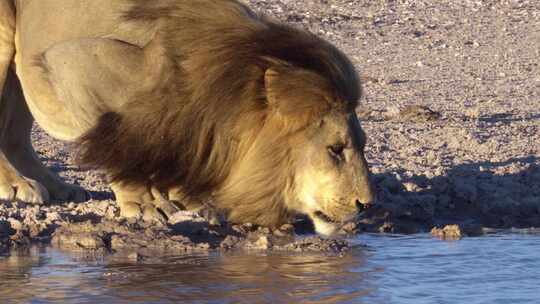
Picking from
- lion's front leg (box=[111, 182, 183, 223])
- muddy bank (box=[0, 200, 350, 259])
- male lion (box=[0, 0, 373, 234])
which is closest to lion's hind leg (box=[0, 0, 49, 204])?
muddy bank (box=[0, 200, 350, 259])

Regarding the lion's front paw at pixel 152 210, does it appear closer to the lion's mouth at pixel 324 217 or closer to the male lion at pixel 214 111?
the male lion at pixel 214 111

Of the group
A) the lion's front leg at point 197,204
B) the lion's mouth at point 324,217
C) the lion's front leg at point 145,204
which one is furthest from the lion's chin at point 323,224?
the lion's front leg at point 145,204

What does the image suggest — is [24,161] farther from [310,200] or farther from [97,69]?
[310,200]

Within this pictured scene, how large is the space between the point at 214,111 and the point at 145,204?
0.70 metres

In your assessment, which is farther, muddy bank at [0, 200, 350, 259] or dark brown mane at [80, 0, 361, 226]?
muddy bank at [0, 200, 350, 259]

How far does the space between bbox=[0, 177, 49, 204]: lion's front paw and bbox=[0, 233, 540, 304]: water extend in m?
1.00

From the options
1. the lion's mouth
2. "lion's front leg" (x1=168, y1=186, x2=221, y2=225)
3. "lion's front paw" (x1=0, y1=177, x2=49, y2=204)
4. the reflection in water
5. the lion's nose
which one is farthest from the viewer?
"lion's front paw" (x1=0, y1=177, x2=49, y2=204)

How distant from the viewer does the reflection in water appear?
5852 millimetres

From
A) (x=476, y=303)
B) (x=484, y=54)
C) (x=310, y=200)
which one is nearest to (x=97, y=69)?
(x=310, y=200)

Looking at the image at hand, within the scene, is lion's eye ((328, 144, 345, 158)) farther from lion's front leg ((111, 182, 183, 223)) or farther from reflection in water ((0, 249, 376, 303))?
lion's front leg ((111, 182, 183, 223))

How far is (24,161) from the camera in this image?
8.44 m

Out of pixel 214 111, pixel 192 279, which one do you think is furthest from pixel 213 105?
pixel 192 279

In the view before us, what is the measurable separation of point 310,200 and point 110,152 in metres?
1.01

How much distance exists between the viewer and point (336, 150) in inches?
267
